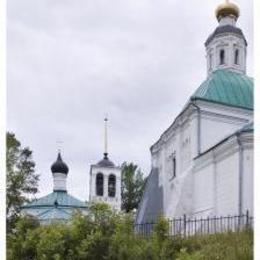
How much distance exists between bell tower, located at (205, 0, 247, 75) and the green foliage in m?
7.67

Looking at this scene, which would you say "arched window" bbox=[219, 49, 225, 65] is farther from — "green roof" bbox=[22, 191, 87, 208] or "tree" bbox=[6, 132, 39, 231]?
"green roof" bbox=[22, 191, 87, 208]

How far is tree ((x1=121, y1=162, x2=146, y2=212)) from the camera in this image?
60.9 ft

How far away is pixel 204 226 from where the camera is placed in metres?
6.94

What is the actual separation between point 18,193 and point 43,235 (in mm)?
4217

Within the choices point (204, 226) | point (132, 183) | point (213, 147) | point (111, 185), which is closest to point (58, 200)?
point (111, 185)

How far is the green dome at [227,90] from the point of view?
10.6 m

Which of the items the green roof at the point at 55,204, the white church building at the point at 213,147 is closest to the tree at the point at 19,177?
the white church building at the point at 213,147

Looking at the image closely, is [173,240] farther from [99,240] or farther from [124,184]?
[124,184]

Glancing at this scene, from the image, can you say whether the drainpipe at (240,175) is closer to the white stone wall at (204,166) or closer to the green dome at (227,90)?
the white stone wall at (204,166)

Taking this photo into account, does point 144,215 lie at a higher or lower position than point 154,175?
lower

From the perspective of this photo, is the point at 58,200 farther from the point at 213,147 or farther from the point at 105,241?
the point at 105,241

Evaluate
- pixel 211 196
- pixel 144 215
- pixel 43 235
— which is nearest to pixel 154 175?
pixel 144 215

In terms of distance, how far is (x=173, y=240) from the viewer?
4449mm

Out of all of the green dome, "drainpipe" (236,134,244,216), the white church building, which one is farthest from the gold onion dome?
"drainpipe" (236,134,244,216)
